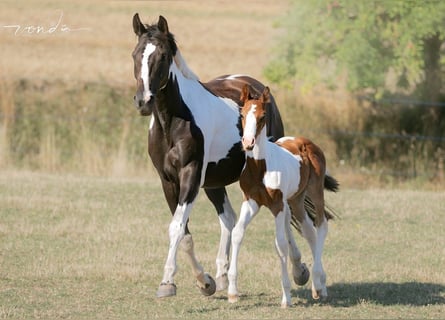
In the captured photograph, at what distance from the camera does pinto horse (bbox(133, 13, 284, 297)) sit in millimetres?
7699

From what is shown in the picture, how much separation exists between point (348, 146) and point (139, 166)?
14.3ft

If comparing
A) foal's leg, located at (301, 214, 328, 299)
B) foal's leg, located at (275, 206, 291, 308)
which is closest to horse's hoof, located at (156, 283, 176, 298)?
foal's leg, located at (275, 206, 291, 308)

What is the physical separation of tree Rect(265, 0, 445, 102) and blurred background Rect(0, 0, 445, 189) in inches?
0.9

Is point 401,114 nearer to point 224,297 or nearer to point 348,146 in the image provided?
point 348,146

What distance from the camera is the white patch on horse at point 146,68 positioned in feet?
24.5

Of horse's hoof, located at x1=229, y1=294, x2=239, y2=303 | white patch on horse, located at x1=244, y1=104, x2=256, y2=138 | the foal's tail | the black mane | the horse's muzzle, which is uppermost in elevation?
the black mane

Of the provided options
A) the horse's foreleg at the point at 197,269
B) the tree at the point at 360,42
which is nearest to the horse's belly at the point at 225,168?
the horse's foreleg at the point at 197,269

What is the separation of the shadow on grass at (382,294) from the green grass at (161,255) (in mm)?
13

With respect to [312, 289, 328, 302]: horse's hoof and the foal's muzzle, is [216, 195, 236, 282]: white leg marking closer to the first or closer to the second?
[312, 289, 328, 302]: horse's hoof

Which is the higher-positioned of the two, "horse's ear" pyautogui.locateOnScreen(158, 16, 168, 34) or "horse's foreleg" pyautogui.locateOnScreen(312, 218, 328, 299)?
"horse's ear" pyautogui.locateOnScreen(158, 16, 168, 34)

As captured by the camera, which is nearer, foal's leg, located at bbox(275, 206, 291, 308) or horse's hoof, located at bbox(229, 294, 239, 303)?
foal's leg, located at bbox(275, 206, 291, 308)

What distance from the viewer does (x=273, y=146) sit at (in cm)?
786

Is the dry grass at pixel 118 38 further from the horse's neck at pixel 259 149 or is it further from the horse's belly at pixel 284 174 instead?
the horse's neck at pixel 259 149

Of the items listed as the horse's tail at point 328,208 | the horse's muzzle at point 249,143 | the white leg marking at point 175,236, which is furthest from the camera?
the horse's tail at point 328,208
